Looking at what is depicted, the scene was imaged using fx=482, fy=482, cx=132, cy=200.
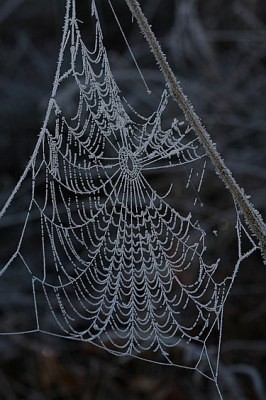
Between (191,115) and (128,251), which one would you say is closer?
(191,115)

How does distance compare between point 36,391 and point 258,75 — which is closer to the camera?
point 36,391

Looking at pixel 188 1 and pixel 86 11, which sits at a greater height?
pixel 86 11

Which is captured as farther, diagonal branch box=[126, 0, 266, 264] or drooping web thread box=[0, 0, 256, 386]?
drooping web thread box=[0, 0, 256, 386]

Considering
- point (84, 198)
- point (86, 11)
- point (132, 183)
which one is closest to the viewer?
point (132, 183)

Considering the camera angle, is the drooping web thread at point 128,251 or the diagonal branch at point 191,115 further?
the drooping web thread at point 128,251

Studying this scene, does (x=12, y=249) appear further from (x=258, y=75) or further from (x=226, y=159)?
(x=258, y=75)

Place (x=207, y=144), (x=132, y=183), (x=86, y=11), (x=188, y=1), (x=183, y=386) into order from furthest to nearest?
(x=86, y=11), (x=188, y=1), (x=183, y=386), (x=132, y=183), (x=207, y=144)

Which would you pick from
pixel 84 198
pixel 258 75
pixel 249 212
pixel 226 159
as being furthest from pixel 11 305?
pixel 249 212

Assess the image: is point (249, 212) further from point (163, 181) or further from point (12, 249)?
point (12, 249)

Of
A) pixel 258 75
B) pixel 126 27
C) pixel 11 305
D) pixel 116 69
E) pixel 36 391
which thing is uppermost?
pixel 126 27
